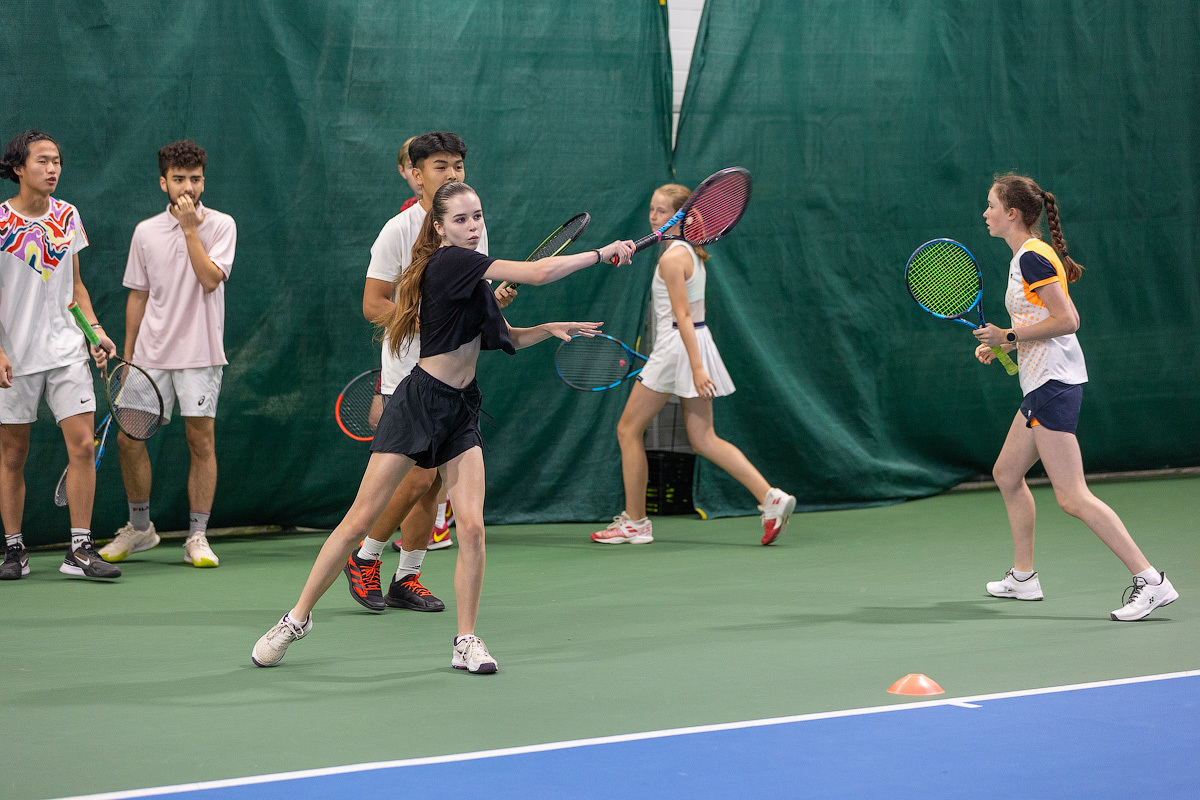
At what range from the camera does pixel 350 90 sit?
6746 mm

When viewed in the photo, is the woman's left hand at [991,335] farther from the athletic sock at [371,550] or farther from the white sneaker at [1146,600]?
the athletic sock at [371,550]

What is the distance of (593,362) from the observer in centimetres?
690

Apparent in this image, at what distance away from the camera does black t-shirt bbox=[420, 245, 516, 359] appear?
13.0 ft

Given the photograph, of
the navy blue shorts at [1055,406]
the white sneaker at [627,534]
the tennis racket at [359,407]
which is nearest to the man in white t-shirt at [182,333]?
the tennis racket at [359,407]

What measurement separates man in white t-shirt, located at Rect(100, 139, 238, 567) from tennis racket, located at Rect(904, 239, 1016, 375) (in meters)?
3.04

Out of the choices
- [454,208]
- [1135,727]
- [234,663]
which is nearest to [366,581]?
[234,663]

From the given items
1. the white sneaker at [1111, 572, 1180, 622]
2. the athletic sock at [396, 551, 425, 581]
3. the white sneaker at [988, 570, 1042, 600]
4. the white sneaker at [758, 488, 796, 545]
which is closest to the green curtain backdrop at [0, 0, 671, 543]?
the white sneaker at [758, 488, 796, 545]

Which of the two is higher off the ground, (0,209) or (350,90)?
(350,90)

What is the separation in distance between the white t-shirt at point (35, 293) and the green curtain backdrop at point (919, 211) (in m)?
3.30

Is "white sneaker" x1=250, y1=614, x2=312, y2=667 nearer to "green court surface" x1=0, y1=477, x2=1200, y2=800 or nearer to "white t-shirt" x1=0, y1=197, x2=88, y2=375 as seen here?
"green court surface" x1=0, y1=477, x2=1200, y2=800

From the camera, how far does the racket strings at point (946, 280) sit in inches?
207

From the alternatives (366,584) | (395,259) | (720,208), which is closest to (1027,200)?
(720,208)

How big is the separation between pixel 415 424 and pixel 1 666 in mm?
1522

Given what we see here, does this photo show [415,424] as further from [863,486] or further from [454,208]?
[863,486]
